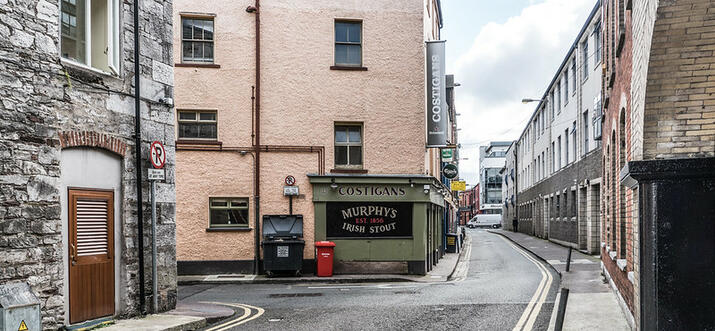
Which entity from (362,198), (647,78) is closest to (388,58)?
(362,198)

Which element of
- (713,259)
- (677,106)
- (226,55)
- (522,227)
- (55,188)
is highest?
(226,55)

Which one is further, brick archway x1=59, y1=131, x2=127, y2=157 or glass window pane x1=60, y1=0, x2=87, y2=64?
glass window pane x1=60, y1=0, x2=87, y2=64

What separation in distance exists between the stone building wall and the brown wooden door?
0.26 metres

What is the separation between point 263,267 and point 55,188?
10.7 metres

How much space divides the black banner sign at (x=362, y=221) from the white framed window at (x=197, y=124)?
433 cm

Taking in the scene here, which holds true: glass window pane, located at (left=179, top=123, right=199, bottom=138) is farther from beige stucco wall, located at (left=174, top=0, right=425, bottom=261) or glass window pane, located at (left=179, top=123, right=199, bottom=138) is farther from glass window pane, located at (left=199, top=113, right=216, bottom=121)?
beige stucco wall, located at (left=174, top=0, right=425, bottom=261)

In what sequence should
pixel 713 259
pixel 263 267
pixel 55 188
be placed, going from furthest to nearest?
pixel 263 267, pixel 55 188, pixel 713 259

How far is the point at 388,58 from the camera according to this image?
2045cm

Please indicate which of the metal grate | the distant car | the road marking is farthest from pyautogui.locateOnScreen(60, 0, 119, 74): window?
the distant car

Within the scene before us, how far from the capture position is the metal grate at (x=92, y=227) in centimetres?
994

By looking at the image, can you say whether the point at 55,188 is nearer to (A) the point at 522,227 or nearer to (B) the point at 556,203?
(B) the point at 556,203

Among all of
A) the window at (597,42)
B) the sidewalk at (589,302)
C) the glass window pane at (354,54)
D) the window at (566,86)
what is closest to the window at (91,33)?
the sidewalk at (589,302)

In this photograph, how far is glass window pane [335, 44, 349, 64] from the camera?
2048cm

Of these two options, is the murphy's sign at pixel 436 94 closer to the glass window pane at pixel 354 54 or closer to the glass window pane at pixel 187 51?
the glass window pane at pixel 354 54
